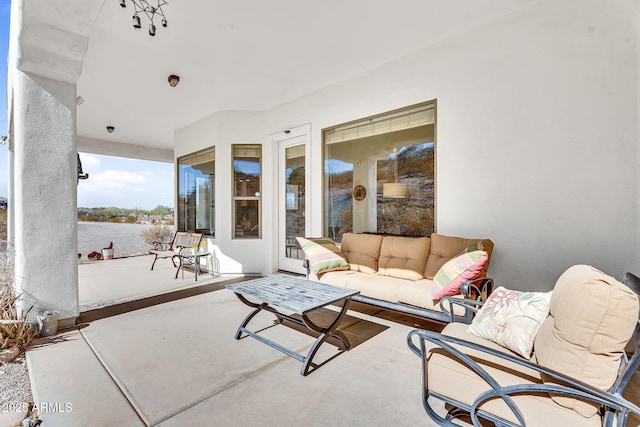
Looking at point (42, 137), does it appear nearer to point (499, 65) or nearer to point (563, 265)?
point (499, 65)

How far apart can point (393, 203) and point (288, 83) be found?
243 centimetres

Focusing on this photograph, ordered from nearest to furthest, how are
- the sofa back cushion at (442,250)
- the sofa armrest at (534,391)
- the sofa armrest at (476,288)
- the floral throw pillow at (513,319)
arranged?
1. the sofa armrest at (534,391)
2. the floral throw pillow at (513,319)
3. the sofa armrest at (476,288)
4. the sofa back cushion at (442,250)

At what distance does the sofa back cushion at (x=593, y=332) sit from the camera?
1.14 metres

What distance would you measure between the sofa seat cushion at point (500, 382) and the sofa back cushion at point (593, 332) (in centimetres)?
4

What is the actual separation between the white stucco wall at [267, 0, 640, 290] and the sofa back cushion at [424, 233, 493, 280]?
9.4 inches

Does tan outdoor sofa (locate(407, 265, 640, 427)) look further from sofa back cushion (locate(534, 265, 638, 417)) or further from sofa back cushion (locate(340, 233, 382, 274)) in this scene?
sofa back cushion (locate(340, 233, 382, 274))

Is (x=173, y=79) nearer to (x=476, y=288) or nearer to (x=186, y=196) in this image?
(x=186, y=196)

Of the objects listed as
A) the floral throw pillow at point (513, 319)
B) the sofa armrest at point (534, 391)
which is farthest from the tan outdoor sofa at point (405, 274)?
the sofa armrest at point (534, 391)

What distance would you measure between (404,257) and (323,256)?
37.5 inches

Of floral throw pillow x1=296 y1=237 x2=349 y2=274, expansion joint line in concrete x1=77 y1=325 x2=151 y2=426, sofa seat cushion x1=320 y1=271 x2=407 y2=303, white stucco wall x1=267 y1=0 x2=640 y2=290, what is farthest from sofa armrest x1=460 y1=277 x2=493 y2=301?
expansion joint line in concrete x1=77 y1=325 x2=151 y2=426

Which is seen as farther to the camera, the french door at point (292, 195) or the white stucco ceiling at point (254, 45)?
the french door at point (292, 195)

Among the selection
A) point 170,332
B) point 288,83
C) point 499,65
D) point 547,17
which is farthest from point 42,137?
point 547,17

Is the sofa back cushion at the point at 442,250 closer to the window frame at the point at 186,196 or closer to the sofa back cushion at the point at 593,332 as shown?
the sofa back cushion at the point at 593,332

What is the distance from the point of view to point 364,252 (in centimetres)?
374
